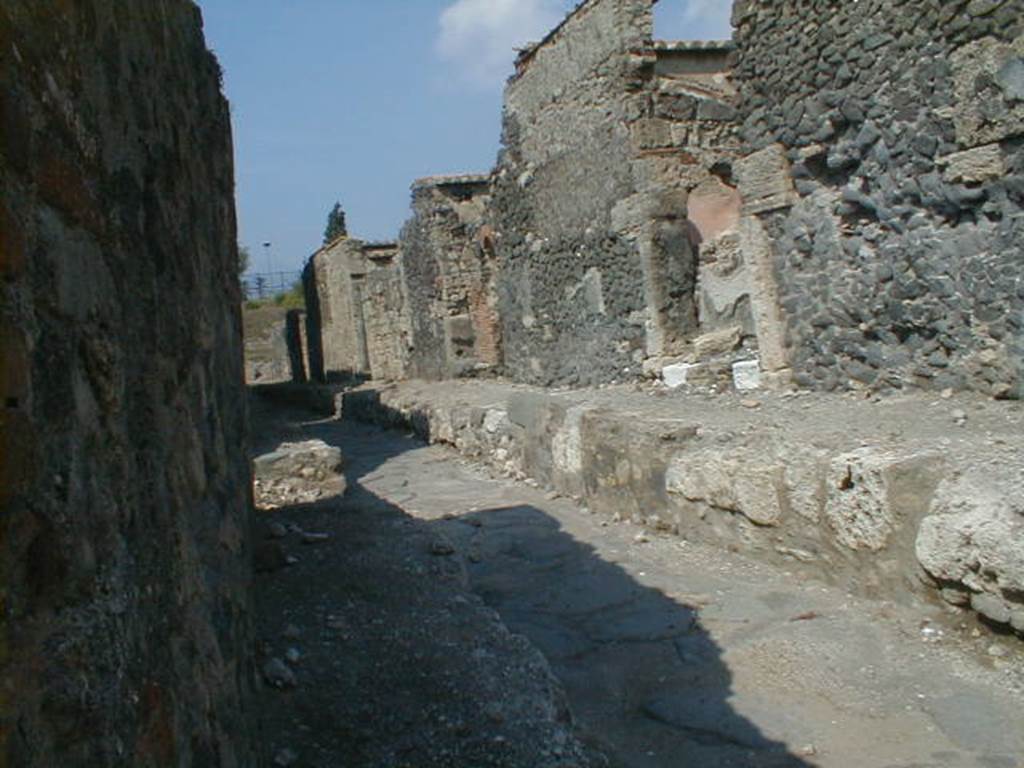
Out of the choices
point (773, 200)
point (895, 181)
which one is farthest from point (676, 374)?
point (895, 181)

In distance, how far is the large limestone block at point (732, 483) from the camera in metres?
4.40

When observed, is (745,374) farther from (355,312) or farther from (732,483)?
(355,312)

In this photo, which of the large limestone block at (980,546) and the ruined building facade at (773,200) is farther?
the ruined building facade at (773,200)

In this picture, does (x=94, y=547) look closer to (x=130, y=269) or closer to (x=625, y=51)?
(x=130, y=269)

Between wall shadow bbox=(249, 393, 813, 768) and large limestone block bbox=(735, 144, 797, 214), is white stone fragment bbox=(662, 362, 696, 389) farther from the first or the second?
wall shadow bbox=(249, 393, 813, 768)

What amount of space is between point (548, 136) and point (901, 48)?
5340mm

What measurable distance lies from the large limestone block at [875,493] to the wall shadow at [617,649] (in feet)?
2.25

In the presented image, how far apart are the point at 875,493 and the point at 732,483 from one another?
3.36 feet

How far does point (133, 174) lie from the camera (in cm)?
147

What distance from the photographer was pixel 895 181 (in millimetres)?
5559

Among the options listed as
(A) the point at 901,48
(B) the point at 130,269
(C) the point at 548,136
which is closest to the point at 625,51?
(C) the point at 548,136

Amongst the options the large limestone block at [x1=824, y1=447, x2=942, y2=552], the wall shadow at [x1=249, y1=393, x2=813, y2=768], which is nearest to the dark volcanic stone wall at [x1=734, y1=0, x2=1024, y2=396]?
the large limestone block at [x1=824, y1=447, x2=942, y2=552]

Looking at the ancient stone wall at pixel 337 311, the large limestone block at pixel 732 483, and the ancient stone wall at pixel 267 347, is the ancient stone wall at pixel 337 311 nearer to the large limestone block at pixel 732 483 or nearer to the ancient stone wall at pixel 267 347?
the ancient stone wall at pixel 267 347

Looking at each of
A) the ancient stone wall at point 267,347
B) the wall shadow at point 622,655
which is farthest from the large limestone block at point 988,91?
the ancient stone wall at point 267,347
